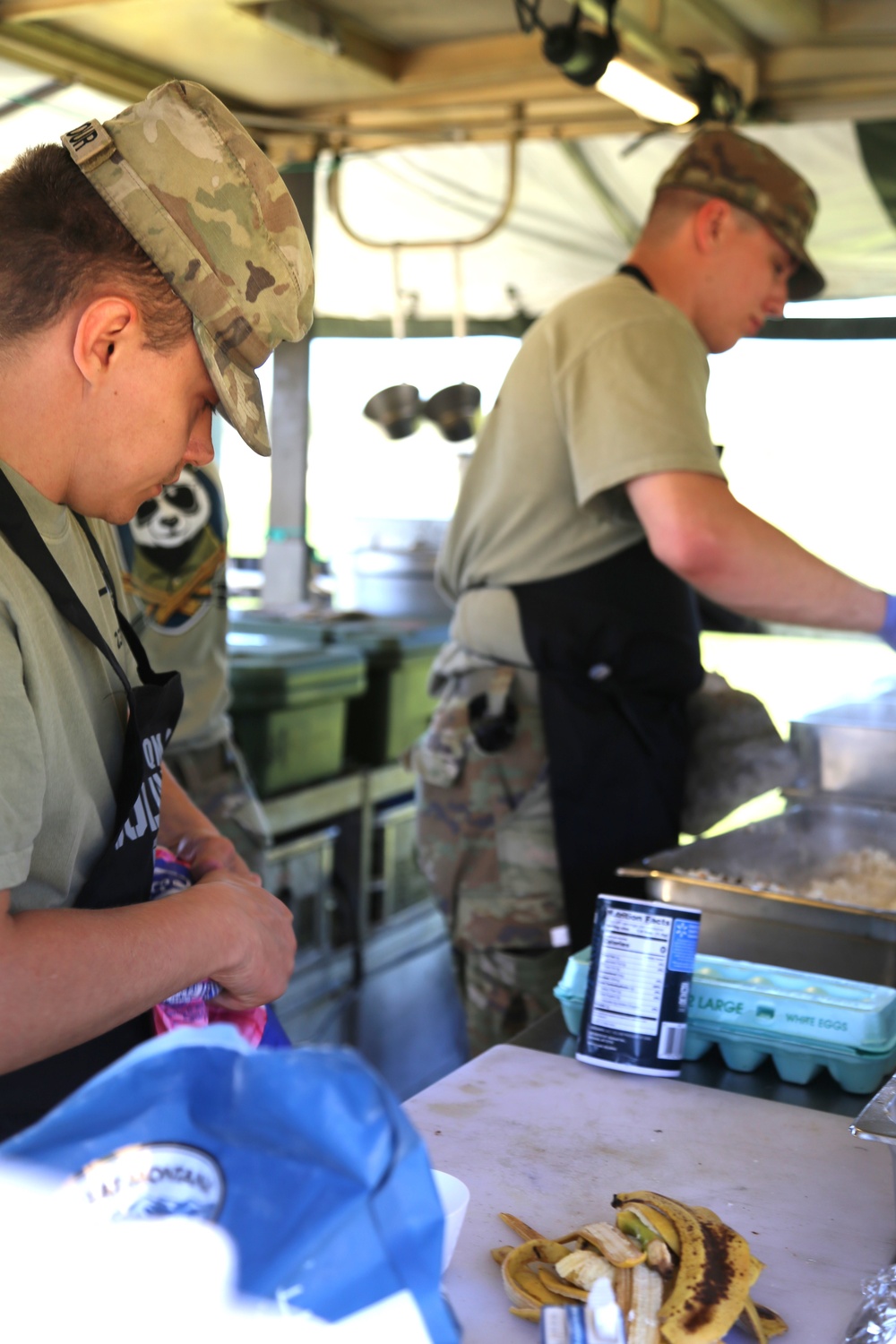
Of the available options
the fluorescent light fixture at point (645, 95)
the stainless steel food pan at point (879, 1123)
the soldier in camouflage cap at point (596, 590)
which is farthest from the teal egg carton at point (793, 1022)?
the fluorescent light fixture at point (645, 95)

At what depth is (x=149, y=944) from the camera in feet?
3.18

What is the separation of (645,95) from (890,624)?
5.41 feet

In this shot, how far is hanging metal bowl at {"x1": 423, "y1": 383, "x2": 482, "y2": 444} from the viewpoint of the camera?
13.7ft

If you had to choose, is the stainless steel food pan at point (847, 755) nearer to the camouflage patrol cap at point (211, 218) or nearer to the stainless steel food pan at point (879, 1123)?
the stainless steel food pan at point (879, 1123)

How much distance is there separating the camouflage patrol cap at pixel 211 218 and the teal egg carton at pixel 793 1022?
0.76 m

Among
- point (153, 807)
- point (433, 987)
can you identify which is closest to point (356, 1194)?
point (153, 807)

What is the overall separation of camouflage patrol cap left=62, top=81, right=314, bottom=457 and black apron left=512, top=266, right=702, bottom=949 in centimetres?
117

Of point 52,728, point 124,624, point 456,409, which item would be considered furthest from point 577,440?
point 456,409

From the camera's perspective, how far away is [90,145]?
954mm

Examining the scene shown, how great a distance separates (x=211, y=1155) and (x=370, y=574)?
152 inches

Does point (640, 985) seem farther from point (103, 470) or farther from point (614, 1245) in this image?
point (103, 470)

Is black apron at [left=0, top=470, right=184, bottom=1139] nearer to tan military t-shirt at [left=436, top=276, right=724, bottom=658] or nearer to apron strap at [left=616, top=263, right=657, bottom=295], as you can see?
tan military t-shirt at [left=436, top=276, right=724, bottom=658]

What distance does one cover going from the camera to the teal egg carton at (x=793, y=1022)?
1333 millimetres

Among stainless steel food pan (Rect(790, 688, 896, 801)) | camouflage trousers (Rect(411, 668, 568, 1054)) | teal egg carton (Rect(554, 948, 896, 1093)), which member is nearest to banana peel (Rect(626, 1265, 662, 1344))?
teal egg carton (Rect(554, 948, 896, 1093))
